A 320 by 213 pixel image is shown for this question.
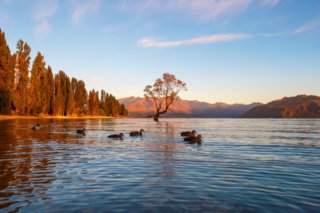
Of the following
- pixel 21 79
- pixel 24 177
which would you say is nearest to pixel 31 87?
pixel 21 79

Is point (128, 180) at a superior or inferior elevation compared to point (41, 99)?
inferior

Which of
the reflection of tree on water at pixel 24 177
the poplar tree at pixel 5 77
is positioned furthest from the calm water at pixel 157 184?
the poplar tree at pixel 5 77

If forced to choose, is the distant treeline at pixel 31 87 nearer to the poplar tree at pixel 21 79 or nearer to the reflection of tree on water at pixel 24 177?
the poplar tree at pixel 21 79

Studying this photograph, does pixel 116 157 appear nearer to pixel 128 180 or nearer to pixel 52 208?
pixel 128 180

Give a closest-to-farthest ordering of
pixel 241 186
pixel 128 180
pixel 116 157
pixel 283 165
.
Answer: pixel 241 186
pixel 128 180
pixel 283 165
pixel 116 157

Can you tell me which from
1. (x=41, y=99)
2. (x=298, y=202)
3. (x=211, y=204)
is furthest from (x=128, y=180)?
(x=41, y=99)

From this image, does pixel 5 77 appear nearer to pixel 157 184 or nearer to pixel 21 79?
pixel 21 79

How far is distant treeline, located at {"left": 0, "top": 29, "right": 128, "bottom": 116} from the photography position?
7931 centimetres

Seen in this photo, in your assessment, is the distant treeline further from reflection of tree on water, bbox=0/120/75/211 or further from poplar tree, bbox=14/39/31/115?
reflection of tree on water, bbox=0/120/75/211

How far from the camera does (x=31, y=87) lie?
9156cm

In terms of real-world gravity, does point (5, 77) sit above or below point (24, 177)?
above

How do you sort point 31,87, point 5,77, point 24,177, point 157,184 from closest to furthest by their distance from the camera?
point 157,184 < point 24,177 < point 5,77 < point 31,87

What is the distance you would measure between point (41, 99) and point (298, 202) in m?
103

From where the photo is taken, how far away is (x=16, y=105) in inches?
3349
